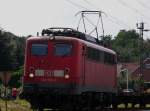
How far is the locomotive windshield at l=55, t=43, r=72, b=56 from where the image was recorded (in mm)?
29967

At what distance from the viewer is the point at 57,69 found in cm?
2967

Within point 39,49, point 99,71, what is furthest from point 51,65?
point 99,71

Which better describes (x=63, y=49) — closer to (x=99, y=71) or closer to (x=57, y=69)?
(x=57, y=69)

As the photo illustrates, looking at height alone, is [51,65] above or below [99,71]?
above

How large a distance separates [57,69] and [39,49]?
59.4 inches

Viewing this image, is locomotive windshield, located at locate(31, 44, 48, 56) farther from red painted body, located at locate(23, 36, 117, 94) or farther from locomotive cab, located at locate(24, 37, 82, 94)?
red painted body, located at locate(23, 36, 117, 94)

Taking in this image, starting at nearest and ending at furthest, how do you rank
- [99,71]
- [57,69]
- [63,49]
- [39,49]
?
1. [57,69]
2. [63,49]
3. [39,49]
4. [99,71]

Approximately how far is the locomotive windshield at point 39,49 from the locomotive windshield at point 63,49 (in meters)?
0.55

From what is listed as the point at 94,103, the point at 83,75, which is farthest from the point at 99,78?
the point at 83,75

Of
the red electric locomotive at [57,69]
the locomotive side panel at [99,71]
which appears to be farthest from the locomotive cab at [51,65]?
the locomotive side panel at [99,71]

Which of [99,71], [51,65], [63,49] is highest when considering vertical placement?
[63,49]

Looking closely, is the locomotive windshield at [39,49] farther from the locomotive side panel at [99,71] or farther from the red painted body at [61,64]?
the locomotive side panel at [99,71]

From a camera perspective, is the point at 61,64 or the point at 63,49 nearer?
the point at 61,64

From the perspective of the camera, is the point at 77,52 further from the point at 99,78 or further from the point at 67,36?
the point at 99,78
